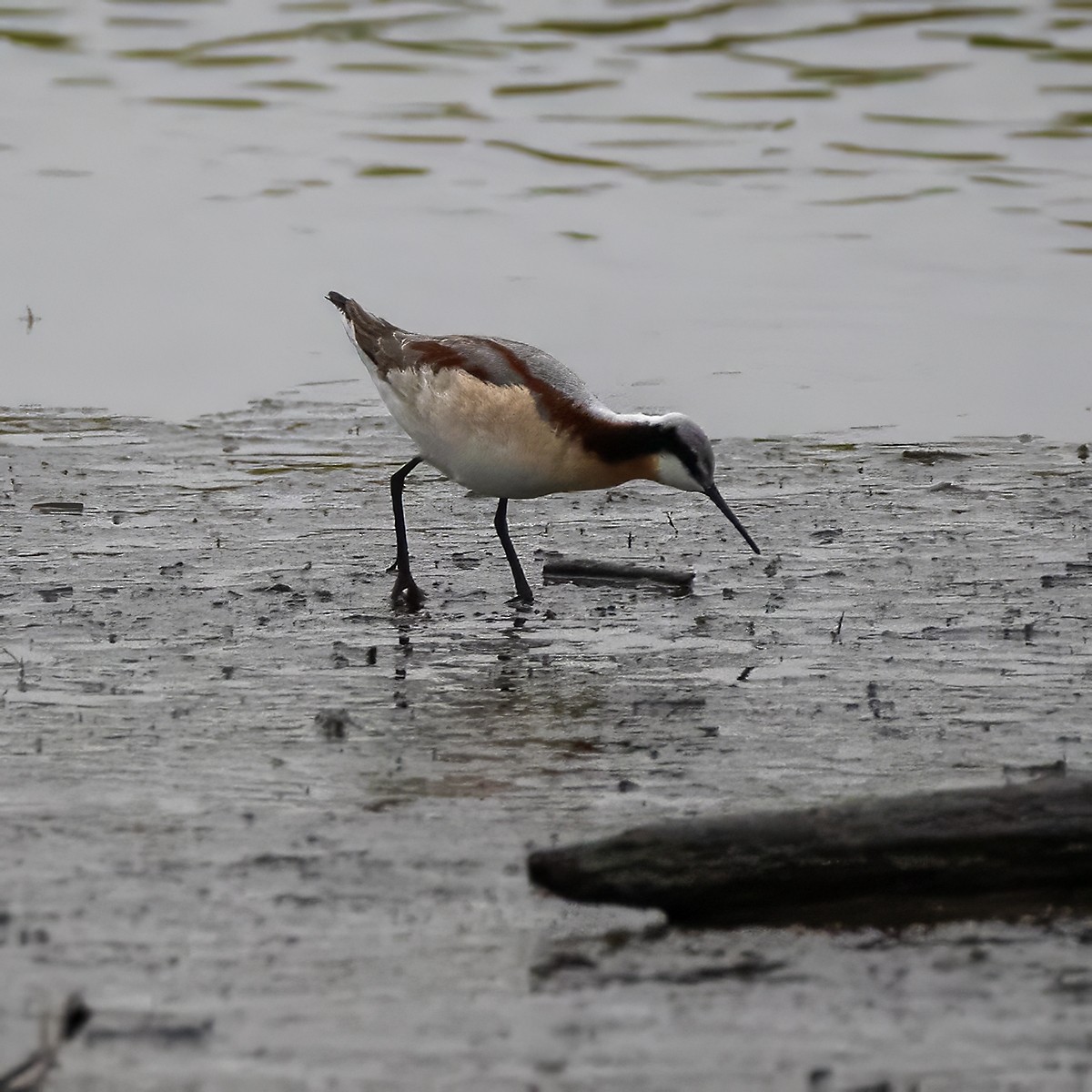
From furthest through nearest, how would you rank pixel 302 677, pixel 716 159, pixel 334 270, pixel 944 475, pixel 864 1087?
pixel 716 159, pixel 334 270, pixel 944 475, pixel 302 677, pixel 864 1087

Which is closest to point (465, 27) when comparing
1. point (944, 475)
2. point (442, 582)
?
point (944, 475)

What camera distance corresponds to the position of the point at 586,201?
17188 mm

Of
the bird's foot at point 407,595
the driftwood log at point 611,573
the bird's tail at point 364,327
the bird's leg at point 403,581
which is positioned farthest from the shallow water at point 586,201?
the bird's foot at point 407,595

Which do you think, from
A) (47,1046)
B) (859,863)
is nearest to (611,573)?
(859,863)

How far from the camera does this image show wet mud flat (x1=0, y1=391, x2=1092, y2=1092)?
476cm

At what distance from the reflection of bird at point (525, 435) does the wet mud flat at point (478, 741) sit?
0.47 meters

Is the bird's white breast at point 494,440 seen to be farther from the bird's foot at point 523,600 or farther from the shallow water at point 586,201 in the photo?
the shallow water at point 586,201

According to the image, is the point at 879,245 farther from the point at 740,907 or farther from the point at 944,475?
the point at 740,907

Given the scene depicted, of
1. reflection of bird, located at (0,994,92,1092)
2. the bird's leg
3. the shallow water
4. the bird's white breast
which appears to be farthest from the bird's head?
reflection of bird, located at (0,994,92,1092)

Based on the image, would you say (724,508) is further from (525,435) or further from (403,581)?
(403,581)

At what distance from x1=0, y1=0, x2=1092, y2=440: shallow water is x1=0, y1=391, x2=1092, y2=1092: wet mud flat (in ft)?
4.80

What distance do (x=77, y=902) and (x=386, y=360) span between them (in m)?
4.37

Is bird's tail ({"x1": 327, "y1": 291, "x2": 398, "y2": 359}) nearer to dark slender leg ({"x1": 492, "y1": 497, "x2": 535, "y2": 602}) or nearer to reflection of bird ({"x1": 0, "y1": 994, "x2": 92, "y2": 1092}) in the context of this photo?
dark slender leg ({"x1": 492, "y1": 497, "x2": 535, "y2": 602})

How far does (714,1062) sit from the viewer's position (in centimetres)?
462
